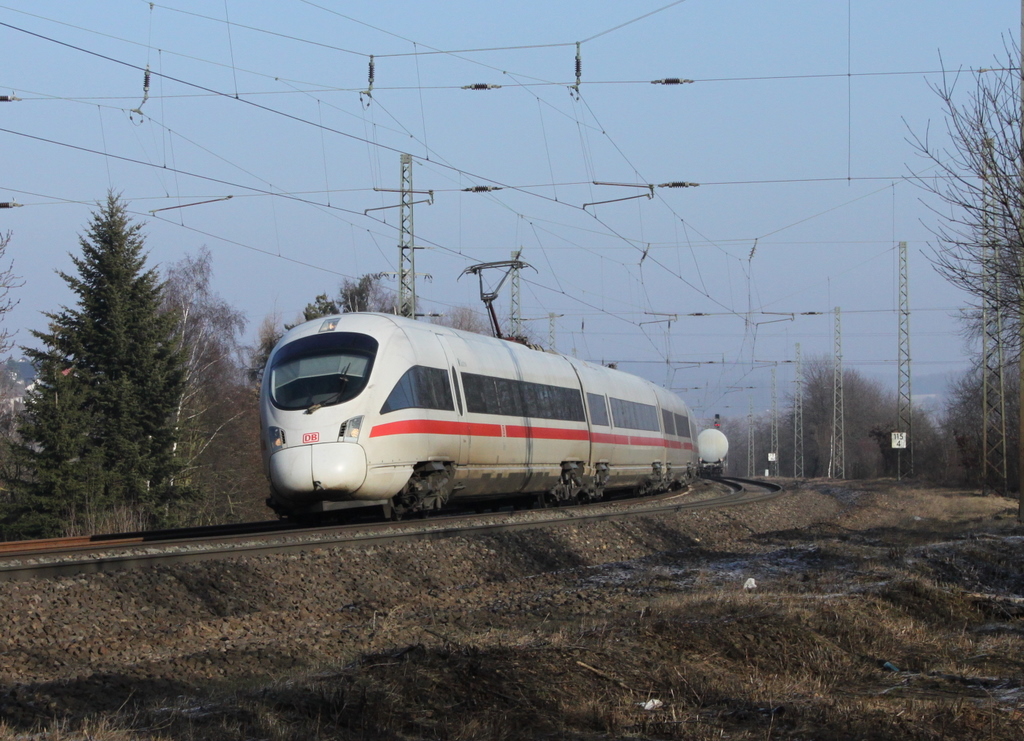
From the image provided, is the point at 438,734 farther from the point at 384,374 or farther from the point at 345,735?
the point at 384,374

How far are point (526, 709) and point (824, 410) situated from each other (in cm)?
9712

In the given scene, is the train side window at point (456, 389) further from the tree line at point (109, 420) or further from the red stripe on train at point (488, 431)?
the tree line at point (109, 420)

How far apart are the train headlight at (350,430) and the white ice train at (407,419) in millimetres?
16

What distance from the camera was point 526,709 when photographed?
548cm

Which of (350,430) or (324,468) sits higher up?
(350,430)

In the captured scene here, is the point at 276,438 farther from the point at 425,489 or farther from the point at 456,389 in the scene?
the point at 456,389

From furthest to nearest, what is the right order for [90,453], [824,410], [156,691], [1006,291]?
1. [824,410]
2. [90,453]
3. [1006,291]
4. [156,691]

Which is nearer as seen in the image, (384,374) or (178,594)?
(178,594)

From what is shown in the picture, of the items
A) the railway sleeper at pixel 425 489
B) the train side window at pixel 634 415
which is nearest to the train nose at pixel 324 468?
the railway sleeper at pixel 425 489

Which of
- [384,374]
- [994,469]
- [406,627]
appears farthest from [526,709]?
[994,469]

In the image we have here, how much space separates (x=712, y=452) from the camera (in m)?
60.7

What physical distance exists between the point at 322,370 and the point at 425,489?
2.64 m

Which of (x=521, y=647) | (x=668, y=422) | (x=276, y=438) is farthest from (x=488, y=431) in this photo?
(x=668, y=422)

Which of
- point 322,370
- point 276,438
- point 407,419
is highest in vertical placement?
point 322,370
